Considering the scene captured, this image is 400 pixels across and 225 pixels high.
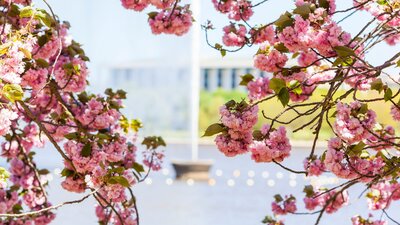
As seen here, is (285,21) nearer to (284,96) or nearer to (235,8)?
(284,96)

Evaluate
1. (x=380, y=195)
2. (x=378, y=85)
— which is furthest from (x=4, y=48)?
(x=380, y=195)

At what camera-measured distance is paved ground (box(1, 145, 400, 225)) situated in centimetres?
794

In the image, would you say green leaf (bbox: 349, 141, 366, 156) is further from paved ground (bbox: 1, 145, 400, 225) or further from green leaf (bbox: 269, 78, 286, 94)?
paved ground (bbox: 1, 145, 400, 225)

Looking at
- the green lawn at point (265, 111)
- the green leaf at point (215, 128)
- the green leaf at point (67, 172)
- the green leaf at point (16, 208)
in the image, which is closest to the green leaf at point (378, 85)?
the green leaf at point (215, 128)

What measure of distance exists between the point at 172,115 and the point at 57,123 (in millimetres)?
12645

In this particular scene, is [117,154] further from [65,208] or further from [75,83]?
[65,208]

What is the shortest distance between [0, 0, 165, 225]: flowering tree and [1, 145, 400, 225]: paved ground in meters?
3.65

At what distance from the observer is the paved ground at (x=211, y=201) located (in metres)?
7.94

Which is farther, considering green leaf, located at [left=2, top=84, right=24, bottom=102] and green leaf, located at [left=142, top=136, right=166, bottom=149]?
green leaf, located at [left=142, top=136, right=166, bottom=149]

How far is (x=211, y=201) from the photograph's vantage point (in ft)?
32.9

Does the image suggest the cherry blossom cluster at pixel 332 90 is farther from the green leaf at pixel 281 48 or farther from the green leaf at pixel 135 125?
the green leaf at pixel 135 125

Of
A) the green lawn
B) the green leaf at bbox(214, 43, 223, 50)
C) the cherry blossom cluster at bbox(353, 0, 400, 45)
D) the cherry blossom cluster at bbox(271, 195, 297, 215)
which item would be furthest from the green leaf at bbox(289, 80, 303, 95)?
the green lawn

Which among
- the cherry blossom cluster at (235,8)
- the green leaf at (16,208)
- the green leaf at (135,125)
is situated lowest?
the green leaf at (16,208)

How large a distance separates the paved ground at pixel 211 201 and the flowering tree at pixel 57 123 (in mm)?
3654
